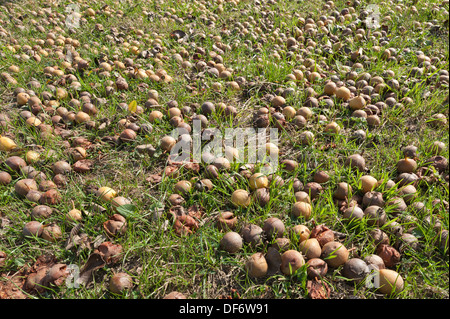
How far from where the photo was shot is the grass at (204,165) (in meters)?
2.03

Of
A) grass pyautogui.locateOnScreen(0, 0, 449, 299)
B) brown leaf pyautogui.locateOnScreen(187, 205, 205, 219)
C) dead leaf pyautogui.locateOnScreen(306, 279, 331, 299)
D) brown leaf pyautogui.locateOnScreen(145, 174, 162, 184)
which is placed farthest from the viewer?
brown leaf pyautogui.locateOnScreen(145, 174, 162, 184)

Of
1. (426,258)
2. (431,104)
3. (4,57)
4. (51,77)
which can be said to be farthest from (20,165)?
(431,104)

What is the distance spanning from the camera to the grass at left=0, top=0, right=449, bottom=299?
203cm

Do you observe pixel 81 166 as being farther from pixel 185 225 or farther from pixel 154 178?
pixel 185 225

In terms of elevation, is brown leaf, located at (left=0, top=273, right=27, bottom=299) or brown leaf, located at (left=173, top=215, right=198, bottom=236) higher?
brown leaf, located at (left=173, top=215, right=198, bottom=236)

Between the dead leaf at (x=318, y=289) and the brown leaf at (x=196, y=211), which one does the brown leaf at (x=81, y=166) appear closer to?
the brown leaf at (x=196, y=211)

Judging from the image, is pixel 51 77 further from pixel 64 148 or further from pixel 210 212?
pixel 210 212

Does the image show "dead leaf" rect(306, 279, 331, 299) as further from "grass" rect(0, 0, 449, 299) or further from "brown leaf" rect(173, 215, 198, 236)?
"brown leaf" rect(173, 215, 198, 236)

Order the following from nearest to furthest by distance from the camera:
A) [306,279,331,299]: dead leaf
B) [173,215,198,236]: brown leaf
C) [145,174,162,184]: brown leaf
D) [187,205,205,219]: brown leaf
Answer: [306,279,331,299]: dead leaf → [173,215,198,236]: brown leaf → [187,205,205,219]: brown leaf → [145,174,162,184]: brown leaf

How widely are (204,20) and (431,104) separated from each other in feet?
10.0

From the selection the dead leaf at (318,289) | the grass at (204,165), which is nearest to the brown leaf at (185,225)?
the grass at (204,165)

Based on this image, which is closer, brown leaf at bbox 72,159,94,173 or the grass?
the grass

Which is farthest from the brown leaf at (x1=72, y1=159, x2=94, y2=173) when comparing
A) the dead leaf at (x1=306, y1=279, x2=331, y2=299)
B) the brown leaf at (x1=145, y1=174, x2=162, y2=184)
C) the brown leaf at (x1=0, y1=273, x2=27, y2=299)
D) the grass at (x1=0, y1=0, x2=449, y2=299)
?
the dead leaf at (x1=306, y1=279, x2=331, y2=299)

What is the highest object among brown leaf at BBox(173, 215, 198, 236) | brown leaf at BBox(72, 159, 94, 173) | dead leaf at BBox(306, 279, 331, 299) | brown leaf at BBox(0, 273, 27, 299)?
brown leaf at BBox(72, 159, 94, 173)
